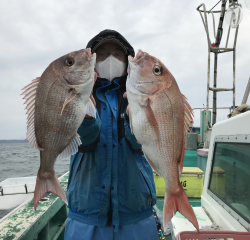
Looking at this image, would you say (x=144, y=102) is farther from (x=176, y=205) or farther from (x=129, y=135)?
(x=176, y=205)

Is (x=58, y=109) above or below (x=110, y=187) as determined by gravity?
above

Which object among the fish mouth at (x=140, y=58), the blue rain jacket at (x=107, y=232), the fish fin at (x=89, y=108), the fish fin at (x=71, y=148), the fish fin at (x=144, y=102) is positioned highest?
the fish mouth at (x=140, y=58)

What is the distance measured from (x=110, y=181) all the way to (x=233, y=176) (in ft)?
5.13

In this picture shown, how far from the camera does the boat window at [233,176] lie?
7.18 ft

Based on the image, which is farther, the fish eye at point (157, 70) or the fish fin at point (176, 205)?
the fish eye at point (157, 70)

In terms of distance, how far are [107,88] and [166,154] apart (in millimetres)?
Answer: 1032

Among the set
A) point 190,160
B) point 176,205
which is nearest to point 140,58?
point 176,205

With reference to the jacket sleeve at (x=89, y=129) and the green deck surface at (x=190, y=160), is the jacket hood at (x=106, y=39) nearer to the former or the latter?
the jacket sleeve at (x=89, y=129)

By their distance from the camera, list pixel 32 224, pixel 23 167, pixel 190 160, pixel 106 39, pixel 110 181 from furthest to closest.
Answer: pixel 23 167 → pixel 190 160 → pixel 32 224 → pixel 106 39 → pixel 110 181

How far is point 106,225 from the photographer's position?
1.93m

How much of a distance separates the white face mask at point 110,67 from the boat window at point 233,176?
5.12 feet

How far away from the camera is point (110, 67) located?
2.18m

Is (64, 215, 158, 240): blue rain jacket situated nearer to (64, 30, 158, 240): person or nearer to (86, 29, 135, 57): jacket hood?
(64, 30, 158, 240): person

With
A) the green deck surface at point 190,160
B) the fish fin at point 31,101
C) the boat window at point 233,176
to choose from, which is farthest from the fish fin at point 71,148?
the green deck surface at point 190,160
